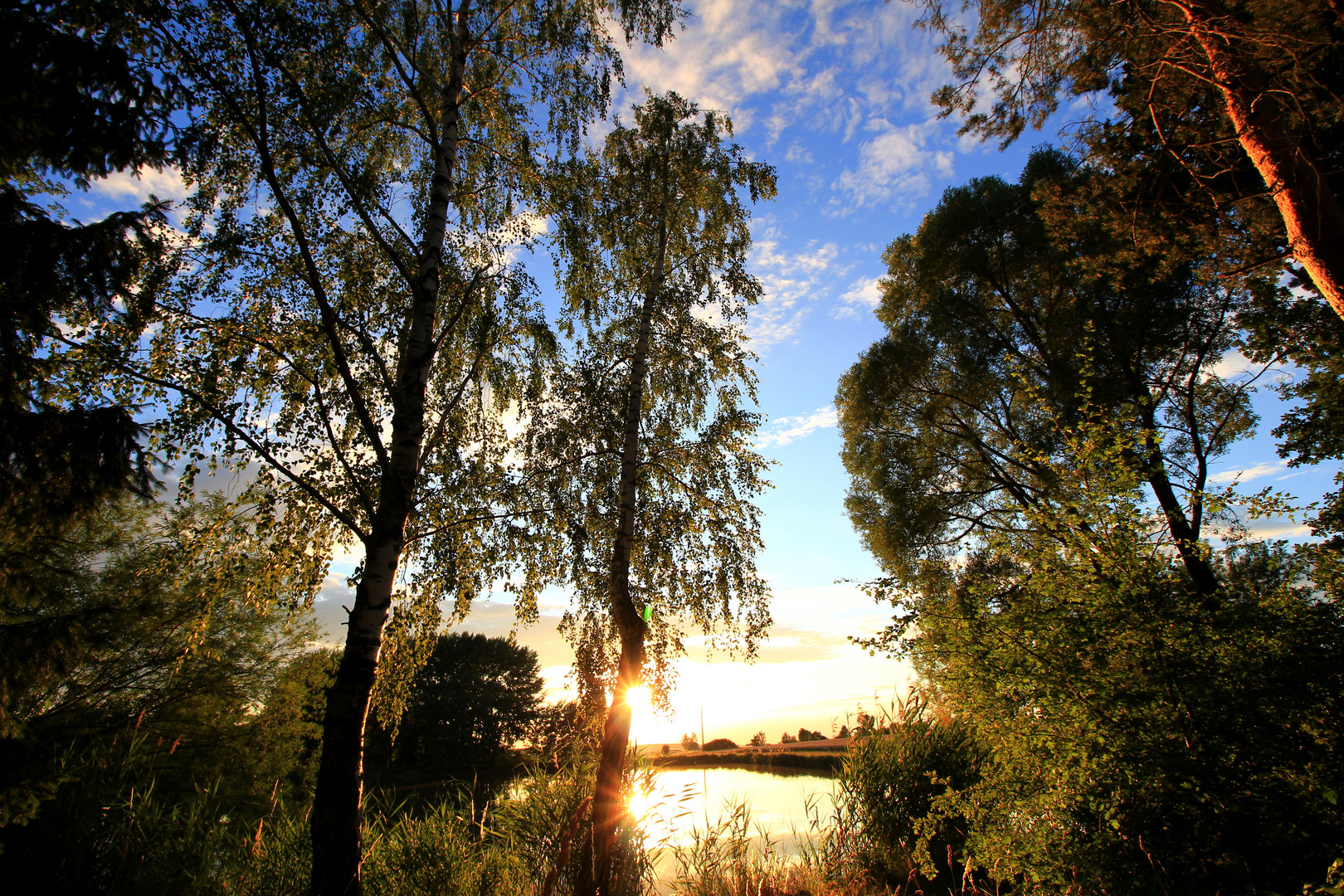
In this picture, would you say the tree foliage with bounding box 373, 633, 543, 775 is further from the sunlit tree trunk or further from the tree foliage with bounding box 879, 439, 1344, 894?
the tree foliage with bounding box 879, 439, 1344, 894

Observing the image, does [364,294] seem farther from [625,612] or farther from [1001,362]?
[1001,362]

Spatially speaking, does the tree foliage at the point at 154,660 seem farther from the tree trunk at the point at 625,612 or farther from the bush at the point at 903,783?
the bush at the point at 903,783

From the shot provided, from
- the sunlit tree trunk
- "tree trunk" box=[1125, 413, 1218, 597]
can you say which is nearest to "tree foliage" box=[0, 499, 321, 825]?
the sunlit tree trunk

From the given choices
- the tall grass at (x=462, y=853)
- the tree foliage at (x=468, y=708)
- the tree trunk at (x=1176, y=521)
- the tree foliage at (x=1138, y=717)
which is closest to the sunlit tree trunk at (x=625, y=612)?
the tall grass at (x=462, y=853)

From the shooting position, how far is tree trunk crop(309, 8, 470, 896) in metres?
3.73

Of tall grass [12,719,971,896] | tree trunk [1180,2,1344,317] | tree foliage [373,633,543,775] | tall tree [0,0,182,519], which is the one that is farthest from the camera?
tree foliage [373,633,543,775]

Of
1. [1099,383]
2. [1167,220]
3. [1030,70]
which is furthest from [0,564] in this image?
[1099,383]

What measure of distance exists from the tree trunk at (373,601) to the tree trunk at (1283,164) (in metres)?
6.64

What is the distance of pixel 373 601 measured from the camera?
4344mm

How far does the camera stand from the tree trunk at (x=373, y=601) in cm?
373

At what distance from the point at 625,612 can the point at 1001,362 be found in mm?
10308

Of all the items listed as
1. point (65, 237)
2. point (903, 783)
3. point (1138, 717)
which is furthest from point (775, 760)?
point (65, 237)

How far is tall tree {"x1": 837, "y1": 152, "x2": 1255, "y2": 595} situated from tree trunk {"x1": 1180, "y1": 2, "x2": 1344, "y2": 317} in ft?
13.2

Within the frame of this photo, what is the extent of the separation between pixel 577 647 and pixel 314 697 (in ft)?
46.6
